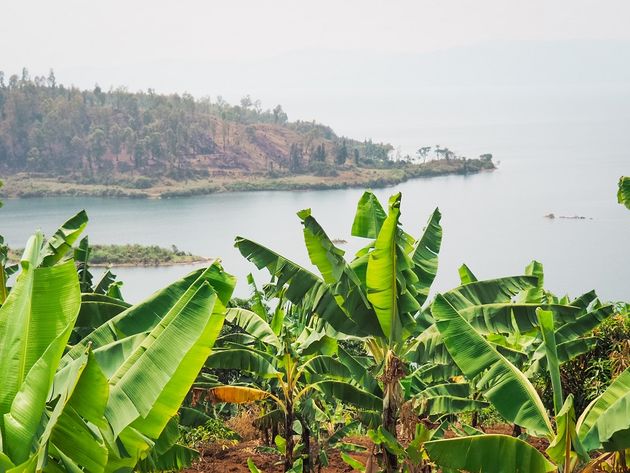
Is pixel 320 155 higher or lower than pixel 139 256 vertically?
higher

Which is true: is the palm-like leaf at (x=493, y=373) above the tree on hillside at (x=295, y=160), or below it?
below

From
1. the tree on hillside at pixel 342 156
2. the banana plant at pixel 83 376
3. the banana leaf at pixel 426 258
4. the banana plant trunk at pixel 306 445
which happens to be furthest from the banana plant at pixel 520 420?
the tree on hillside at pixel 342 156

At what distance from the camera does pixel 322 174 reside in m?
62.3

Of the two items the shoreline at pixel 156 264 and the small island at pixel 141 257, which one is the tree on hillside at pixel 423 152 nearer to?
the small island at pixel 141 257

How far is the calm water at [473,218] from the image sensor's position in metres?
30.7

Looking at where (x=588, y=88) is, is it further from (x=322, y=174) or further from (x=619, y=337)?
(x=619, y=337)

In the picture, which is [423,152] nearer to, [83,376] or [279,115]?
[279,115]

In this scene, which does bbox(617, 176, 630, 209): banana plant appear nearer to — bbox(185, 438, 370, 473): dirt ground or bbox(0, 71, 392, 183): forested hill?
bbox(185, 438, 370, 473): dirt ground

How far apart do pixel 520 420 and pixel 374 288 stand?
1099 millimetres

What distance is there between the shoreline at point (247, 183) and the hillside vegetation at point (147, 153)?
78mm

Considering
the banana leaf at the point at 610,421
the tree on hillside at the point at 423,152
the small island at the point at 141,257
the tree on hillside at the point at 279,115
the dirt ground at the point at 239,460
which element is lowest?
the small island at the point at 141,257

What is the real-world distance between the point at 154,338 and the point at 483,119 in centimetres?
11014

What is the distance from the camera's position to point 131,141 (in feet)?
209

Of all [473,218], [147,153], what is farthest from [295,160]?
[473,218]
